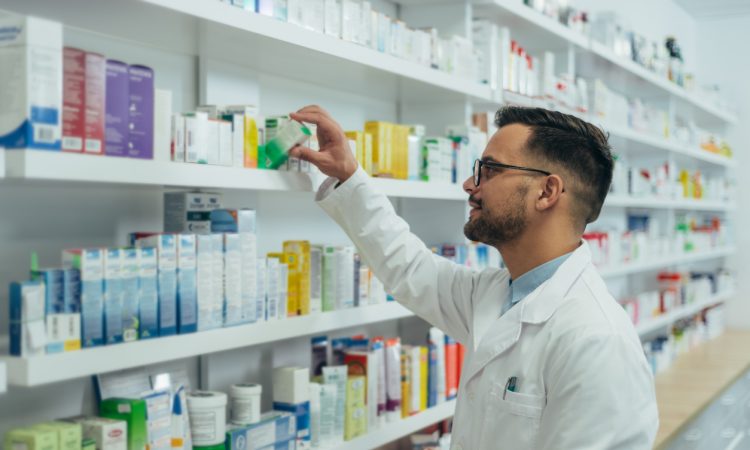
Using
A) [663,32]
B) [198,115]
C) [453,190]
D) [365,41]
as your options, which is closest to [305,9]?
[365,41]

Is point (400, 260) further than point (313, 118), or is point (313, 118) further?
point (400, 260)

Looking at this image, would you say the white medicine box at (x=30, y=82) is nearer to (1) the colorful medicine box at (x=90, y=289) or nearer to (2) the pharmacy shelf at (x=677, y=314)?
(1) the colorful medicine box at (x=90, y=289)

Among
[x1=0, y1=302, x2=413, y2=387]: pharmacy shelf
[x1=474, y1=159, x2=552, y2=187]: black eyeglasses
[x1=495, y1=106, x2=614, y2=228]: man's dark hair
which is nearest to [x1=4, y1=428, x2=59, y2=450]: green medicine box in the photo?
[x1=0, y1=302, x2=413, y2=387]: pharmacy shelf

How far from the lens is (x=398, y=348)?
10.2 feet

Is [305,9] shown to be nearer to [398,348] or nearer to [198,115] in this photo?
[198,115]

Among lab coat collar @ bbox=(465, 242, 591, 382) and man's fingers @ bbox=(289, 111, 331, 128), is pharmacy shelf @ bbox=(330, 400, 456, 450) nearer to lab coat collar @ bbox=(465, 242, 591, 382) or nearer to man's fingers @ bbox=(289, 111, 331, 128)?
lab coat collar @ bbox=(465, 242, 591, 382)

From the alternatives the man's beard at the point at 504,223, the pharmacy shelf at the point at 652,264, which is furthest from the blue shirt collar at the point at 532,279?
the pharmacy shelf at the point at 652,264

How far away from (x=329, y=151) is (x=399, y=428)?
1.11m

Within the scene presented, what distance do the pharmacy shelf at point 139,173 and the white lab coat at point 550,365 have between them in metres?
0.17

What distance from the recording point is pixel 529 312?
7.05 ft

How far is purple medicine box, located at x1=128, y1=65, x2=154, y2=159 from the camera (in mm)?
1984

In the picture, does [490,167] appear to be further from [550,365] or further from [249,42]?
[249,42]

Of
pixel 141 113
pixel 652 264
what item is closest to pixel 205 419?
pixel 141 113

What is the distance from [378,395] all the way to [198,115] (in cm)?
128
